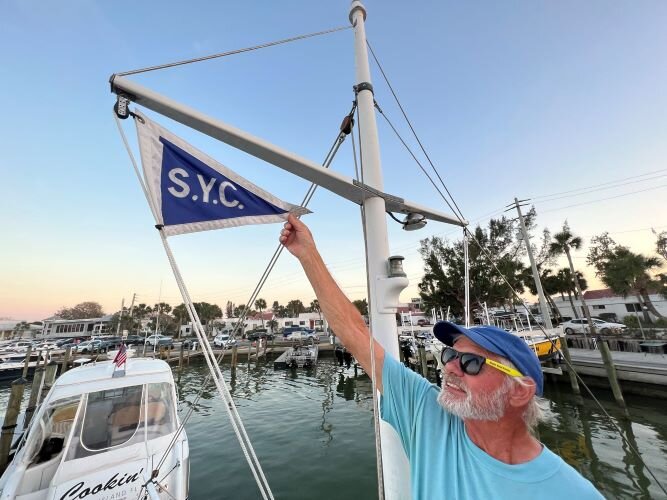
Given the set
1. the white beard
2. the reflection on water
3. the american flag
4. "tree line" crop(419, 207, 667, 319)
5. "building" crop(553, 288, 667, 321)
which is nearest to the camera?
the white beard

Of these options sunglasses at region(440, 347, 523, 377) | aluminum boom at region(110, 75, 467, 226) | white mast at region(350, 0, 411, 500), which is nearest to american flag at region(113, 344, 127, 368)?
aluminum boom at region(110, 75, 467, 226)

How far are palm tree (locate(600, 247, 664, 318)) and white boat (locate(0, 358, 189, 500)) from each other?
4345 centimetres

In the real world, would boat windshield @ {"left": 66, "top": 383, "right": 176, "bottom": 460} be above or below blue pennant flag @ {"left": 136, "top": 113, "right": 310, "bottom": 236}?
below

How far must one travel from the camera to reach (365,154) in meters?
2.75

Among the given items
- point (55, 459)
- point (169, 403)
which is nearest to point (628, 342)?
point (169, 403)

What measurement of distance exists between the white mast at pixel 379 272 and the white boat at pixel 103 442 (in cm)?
326

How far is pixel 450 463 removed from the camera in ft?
4.74

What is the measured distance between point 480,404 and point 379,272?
1161 millimetres

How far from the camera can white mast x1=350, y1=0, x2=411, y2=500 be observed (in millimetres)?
2051

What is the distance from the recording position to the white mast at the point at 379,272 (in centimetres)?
205

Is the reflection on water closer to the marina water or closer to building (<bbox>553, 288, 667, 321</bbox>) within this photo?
the marina water

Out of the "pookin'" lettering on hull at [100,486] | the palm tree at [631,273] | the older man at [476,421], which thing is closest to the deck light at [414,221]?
the older man at [476,421]

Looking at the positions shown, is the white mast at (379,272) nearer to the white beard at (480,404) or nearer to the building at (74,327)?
the white beard at (480,404)

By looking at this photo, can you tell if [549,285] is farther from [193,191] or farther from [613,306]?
[193,191]
